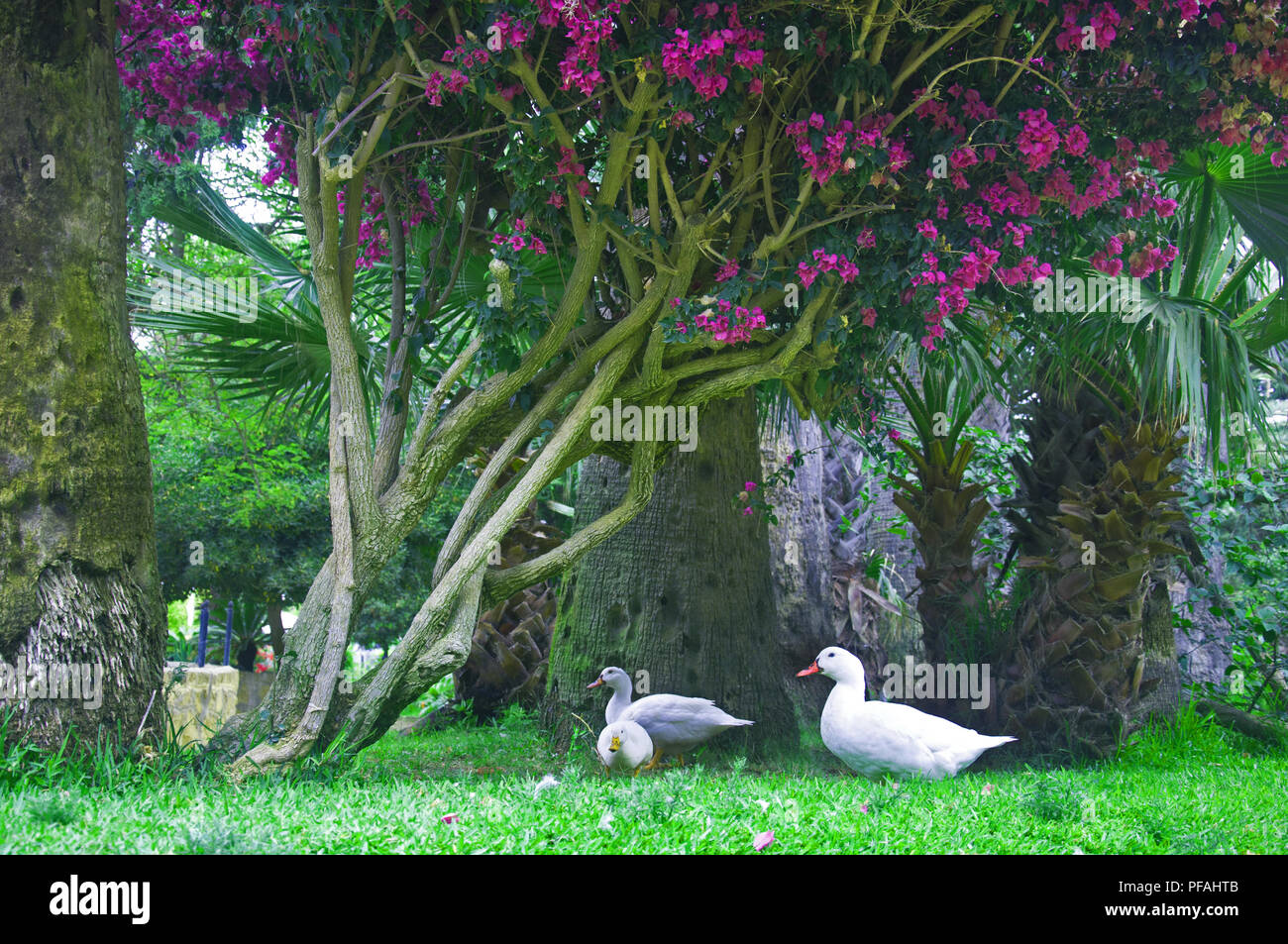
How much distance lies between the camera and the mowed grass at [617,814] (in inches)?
120

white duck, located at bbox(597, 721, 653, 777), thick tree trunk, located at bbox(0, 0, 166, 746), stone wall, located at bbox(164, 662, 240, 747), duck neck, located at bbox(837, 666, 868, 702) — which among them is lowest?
stone wall, located at bbox(164, 662, 240, 747)

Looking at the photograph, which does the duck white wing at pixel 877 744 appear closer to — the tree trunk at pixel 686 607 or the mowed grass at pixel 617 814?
the mowed grass at pixel 617 814

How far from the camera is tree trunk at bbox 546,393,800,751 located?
653cm

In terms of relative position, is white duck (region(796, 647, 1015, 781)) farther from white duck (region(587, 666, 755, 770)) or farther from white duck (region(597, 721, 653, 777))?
white duck (region(597, 721, 653, 777))

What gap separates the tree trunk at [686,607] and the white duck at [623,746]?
1197 millimetres

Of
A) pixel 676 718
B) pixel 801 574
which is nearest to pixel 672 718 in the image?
pixel 676 718

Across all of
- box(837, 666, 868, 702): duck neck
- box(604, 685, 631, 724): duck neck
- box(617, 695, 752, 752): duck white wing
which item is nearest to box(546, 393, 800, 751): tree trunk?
box(604, 685, 631, 724): duck neck

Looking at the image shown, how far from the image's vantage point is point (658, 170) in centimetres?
479

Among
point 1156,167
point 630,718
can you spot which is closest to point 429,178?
point 630,718

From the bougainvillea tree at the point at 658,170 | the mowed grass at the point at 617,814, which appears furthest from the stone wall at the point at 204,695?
the bougainvillea tree at the point at 658,170

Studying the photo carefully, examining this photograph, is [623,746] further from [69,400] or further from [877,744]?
[69,400]

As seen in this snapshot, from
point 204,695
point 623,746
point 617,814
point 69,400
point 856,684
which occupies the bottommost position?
point 204,695

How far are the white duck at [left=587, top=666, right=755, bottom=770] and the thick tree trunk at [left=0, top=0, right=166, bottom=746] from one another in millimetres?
2341

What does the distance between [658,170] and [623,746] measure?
8.91 ft
